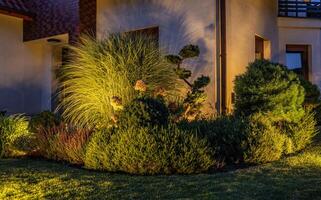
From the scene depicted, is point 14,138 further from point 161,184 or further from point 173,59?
point 161,184

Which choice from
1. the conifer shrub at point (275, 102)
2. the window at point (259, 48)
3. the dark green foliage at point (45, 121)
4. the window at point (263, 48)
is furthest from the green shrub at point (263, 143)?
the window at point (263, 48)

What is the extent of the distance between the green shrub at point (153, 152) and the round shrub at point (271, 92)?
2773mm

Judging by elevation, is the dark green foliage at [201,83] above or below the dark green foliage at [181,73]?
below

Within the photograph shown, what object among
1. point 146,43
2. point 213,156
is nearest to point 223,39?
point 146,43

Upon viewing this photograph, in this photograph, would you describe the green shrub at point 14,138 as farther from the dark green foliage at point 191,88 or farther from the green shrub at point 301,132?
the green shrub at point 301,132

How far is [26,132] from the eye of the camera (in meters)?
9.70

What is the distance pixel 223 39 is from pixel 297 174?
536 cm

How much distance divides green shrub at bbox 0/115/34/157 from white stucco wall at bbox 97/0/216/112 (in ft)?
14.2

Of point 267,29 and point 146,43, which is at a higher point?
point 267,29

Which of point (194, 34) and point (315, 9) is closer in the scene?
point (194, 34)

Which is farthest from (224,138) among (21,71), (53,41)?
(21,71)

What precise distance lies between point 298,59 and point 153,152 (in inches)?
446

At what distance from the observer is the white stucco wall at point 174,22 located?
37.0 ft

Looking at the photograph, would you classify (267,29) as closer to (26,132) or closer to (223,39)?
(223,39)
